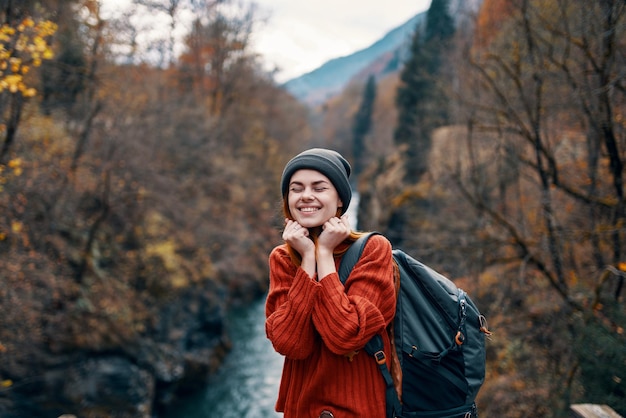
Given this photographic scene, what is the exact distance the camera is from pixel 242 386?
14.0 metres

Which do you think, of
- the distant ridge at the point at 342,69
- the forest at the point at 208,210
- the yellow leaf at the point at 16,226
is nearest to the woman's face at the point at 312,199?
the forest at the point at 208,210

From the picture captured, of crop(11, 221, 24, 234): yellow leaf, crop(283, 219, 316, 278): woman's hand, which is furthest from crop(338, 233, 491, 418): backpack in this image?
crop(11, 221, 24, 234): yellow leaf

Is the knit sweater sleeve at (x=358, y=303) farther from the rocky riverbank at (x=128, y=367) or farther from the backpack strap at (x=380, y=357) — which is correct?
the rocky riverbank at (x=128, y=367)

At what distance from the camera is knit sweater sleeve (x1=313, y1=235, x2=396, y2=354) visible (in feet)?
5.00

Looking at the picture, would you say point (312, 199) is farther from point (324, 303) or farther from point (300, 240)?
point (324, 303)

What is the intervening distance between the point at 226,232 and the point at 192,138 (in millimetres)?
4931

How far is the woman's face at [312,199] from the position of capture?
5.85 ft

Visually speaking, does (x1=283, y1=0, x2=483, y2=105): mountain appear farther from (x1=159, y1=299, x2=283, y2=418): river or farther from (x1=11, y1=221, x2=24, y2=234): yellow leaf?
(x1=11, y1=221, x2=24, y2=234): yellow leaf

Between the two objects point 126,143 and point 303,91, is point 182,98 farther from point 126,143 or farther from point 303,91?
point 303,91

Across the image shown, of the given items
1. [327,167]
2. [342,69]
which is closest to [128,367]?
Result: [327,167]

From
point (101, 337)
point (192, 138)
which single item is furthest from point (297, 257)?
point (192, 138)

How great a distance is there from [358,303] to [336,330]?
126 millimetres

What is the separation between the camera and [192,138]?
2036cm

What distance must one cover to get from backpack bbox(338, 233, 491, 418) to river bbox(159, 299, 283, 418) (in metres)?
12.1
